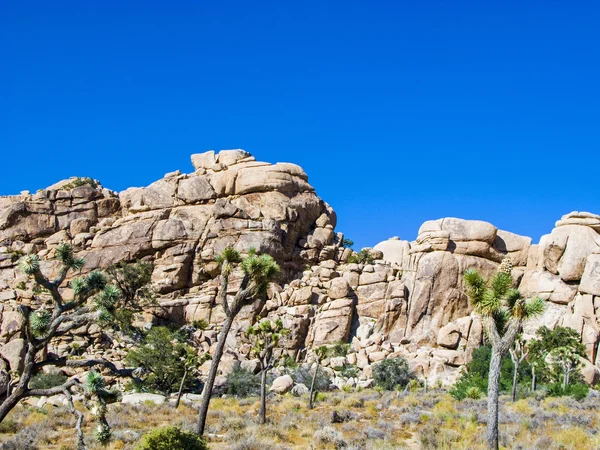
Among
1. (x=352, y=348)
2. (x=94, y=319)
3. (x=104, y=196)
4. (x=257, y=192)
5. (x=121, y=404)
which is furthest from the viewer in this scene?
(x=104, y=196)

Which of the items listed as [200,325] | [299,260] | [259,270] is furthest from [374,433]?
[299,260]

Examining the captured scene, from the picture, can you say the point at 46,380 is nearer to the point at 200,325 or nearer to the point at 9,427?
the point at 200,325

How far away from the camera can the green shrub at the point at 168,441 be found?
46.6ft

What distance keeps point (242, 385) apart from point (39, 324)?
23382 mm

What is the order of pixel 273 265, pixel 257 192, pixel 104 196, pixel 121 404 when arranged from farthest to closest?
1. pixel 104 196
2. pixel 257 192
3. pixel 121 404
4. pixel 273 265

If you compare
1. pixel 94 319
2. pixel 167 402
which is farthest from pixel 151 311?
pixel 94 319

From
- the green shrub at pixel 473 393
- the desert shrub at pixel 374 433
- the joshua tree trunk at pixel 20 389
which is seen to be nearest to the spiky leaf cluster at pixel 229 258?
the desert shrub at pixel 374 433

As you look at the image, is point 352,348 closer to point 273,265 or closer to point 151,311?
point 151,311

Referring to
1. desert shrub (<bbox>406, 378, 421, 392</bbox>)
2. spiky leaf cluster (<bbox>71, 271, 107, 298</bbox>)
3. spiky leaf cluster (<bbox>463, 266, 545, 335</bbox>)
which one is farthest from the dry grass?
desert shrub (<bbox>406, 378, 421, 392</bbox>)

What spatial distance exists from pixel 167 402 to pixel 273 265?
12981 millimetres

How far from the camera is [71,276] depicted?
173 feet

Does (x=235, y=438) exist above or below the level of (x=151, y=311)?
below

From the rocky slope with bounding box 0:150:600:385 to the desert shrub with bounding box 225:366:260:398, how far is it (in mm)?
5028

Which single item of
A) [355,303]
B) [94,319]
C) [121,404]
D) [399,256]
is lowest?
[121,404]
